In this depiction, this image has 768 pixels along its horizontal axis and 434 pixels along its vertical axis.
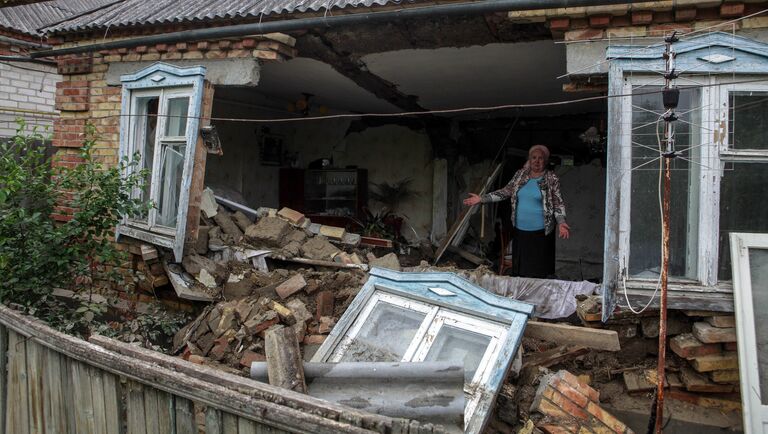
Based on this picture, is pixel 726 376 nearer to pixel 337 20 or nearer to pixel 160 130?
pixel 337 20

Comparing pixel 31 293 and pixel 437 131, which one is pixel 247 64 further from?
pixel 437 131

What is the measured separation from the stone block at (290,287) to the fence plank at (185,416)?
2.70 meters

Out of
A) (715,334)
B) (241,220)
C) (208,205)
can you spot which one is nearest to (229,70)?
(208,205)

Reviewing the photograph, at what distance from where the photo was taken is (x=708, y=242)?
4.09m

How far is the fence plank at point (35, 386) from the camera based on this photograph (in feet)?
10.2

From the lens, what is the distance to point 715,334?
4.00 m

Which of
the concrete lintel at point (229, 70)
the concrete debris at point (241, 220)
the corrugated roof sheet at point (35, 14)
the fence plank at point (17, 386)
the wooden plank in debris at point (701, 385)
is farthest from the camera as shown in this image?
the corrugated roof sheet at point (35, 14)

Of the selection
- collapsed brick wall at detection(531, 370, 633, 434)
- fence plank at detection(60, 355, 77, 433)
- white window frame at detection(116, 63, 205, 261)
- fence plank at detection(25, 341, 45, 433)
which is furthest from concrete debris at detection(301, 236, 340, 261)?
fence plank at detection(60, 355, 77, 433)

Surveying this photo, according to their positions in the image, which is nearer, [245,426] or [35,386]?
[245,426]

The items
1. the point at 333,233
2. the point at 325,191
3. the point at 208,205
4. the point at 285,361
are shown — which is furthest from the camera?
the point at 325,191

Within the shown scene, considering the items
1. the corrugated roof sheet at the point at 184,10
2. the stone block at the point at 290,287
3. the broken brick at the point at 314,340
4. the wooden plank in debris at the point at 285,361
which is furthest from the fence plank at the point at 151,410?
the corrugated roof sheet at the point at 184,10

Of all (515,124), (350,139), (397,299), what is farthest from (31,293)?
(515,124)

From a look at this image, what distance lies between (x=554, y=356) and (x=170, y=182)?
4.15 metres

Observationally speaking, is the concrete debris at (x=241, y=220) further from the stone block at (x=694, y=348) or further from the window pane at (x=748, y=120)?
the window pane at (x=748, y=120)
